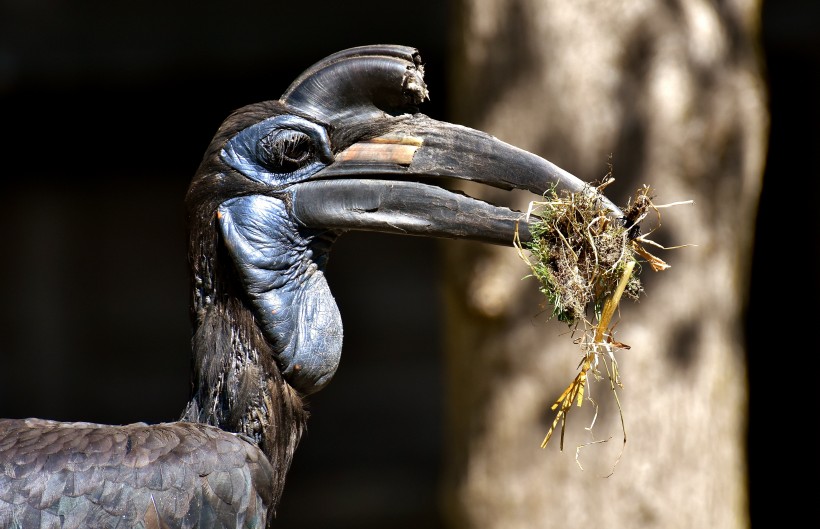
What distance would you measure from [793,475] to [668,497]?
140 inches

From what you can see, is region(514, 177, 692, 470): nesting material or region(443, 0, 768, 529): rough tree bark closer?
region(514, 177, 692, 470): nesting material

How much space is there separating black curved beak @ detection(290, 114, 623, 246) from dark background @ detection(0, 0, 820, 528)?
14.7 ft

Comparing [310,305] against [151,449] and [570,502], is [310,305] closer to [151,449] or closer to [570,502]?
[151,449]

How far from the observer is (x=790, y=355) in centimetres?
702

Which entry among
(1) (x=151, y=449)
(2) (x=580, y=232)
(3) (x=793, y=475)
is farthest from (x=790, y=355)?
(1) (x=151, y=449)

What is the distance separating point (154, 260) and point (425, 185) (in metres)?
5.93

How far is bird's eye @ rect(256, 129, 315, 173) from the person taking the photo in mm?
2799

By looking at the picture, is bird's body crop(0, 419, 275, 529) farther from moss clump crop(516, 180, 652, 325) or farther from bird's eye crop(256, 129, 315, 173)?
moss clump crop(516, 180, 652, 325)

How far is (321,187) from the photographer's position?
279 centimetres

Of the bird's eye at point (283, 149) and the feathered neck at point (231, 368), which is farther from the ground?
the bird's eye at point (283, 149)

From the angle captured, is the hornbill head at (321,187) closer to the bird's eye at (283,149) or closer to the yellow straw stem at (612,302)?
the bird's eye at (283,149)

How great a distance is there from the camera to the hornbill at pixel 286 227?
269 centimetres

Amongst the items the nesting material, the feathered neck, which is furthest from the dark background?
the nesting material

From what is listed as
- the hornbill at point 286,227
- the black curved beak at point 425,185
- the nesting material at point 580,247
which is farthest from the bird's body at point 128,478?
the nesting material at point 580,247
